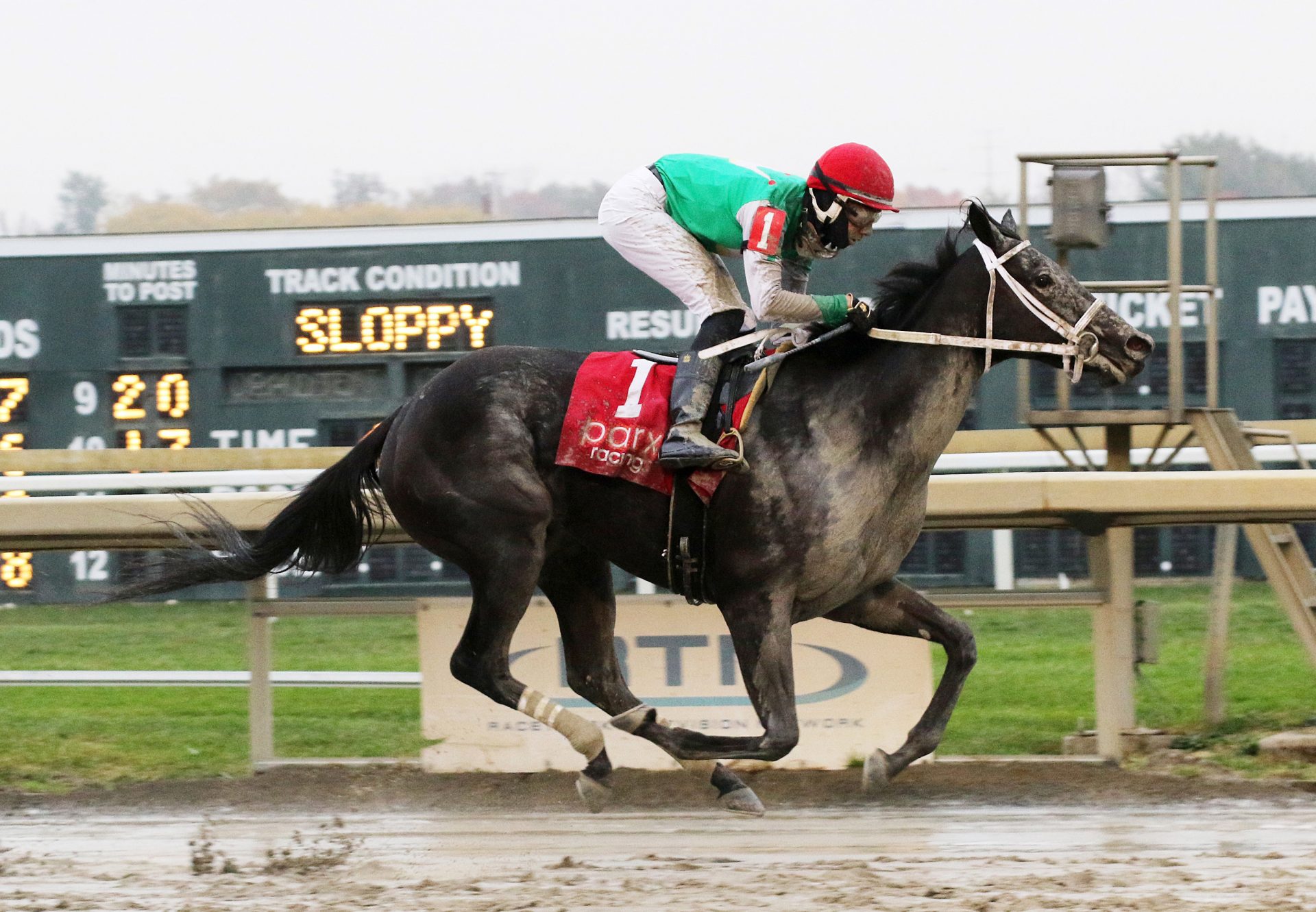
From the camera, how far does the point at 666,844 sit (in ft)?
13.8

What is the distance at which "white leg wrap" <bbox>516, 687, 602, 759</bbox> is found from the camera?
4.31 m

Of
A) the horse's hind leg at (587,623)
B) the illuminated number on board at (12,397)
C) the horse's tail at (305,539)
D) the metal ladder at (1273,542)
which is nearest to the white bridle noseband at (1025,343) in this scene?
the horse's hind leg at (587,623)

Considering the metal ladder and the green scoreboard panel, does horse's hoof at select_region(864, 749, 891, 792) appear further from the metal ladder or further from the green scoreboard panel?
the green scoreboard panel

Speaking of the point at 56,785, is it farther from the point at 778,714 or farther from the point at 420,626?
the point at 778,714

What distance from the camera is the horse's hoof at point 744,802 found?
430cm

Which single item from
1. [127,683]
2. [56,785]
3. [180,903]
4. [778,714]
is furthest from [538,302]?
[180,903]

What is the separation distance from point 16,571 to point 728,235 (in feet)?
17.3

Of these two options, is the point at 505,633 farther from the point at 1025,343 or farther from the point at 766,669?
the point at 1025,343

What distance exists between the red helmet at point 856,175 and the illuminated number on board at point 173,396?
195 inches

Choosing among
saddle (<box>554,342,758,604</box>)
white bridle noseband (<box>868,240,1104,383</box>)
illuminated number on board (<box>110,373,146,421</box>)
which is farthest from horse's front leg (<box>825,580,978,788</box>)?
illuminated number on board (<box>110,373,146,421</box>)

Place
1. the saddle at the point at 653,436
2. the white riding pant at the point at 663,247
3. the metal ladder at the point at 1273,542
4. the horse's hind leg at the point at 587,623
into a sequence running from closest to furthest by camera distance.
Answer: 1. the saddle at the point at 653,436
2. the white riding pant at the point at 663,247
3. the horse's hind leg at the point at 587,623
4. the metal ladder at the point at 1273,542

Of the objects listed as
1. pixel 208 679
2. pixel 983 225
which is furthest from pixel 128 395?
pixel 983 225

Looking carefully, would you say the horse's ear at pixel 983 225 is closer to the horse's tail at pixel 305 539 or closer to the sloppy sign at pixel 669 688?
the sloppy sign at pixel 669 688

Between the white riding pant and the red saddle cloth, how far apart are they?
9.1 inches
